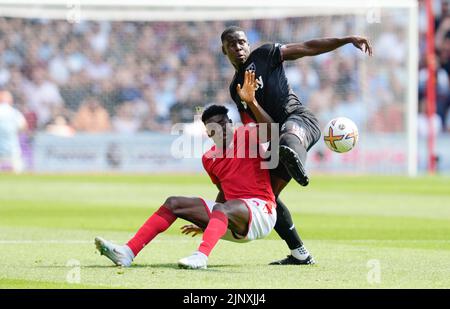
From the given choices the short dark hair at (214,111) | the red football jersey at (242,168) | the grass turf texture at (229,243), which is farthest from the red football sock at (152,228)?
the short dark hair at (214,111)

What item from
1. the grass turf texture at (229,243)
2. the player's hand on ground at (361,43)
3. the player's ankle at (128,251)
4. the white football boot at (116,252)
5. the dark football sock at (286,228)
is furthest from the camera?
the dark football sock at (286,228)

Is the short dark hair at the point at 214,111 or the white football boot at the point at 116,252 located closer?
the white football boot at the point at 116,252

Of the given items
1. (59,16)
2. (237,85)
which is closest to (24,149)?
(59,16)

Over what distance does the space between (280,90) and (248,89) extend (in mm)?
680

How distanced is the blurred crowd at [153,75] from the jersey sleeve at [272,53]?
66.8 ft

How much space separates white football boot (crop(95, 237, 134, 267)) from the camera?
30.8 ft

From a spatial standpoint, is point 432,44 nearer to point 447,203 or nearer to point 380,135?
point 380,135

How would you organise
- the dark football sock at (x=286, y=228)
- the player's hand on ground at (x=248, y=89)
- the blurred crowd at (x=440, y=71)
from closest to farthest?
1. the player's hand on ground at (x=248, y=89)
2. the dark football sock at (x=286, y=228)
3. the blurred crowd at (x=440, y=71)

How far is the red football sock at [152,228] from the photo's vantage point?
9.59 m

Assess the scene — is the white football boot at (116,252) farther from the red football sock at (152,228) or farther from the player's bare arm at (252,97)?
the player's bare arm at (252,97)

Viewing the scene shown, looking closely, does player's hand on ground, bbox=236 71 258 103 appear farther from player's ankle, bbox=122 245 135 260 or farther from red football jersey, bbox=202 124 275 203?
player's ankle, bbox=122 245 135 260

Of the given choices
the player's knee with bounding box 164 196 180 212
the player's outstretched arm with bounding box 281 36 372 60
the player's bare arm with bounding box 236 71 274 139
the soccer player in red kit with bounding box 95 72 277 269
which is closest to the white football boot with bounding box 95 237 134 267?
the soccer player in red kit with bounding box 95 72 277 269

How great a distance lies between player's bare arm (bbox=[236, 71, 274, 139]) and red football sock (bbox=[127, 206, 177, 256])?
1231 millimetres

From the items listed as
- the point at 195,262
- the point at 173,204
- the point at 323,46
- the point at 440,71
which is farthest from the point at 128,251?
the point at 440,71
